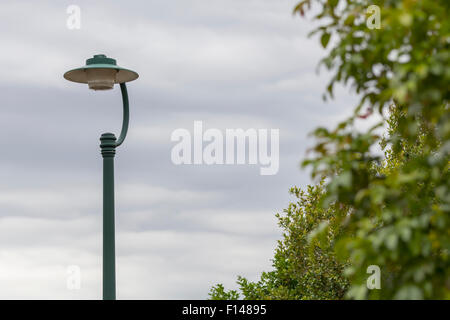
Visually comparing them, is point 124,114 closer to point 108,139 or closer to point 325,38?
point 108,139

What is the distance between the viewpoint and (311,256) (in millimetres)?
11086

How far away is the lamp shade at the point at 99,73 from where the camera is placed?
1045 cm

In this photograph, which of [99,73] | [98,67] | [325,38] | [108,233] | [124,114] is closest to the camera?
[325,38]

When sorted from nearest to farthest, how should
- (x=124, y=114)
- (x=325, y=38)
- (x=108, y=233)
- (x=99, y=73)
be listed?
1. (x=325, y=38)
2. (x=108, y=233)
3. (x=99, y=73)
4. (x=124, y=114)

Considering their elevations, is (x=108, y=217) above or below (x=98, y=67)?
below

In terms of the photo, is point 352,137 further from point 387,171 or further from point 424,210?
point 387,171

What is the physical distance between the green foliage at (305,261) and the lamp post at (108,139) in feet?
8.04

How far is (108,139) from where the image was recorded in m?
10.4

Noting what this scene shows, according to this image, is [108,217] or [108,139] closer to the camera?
[108,217]

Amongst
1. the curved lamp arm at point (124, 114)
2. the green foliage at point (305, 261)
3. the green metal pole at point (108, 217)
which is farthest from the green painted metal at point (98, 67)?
the green foliage at point (305, 261)

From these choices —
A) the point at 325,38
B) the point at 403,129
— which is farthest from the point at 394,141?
the point at 325,38

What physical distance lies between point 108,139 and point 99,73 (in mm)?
1069

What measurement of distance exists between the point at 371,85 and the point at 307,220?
21.7 feet
